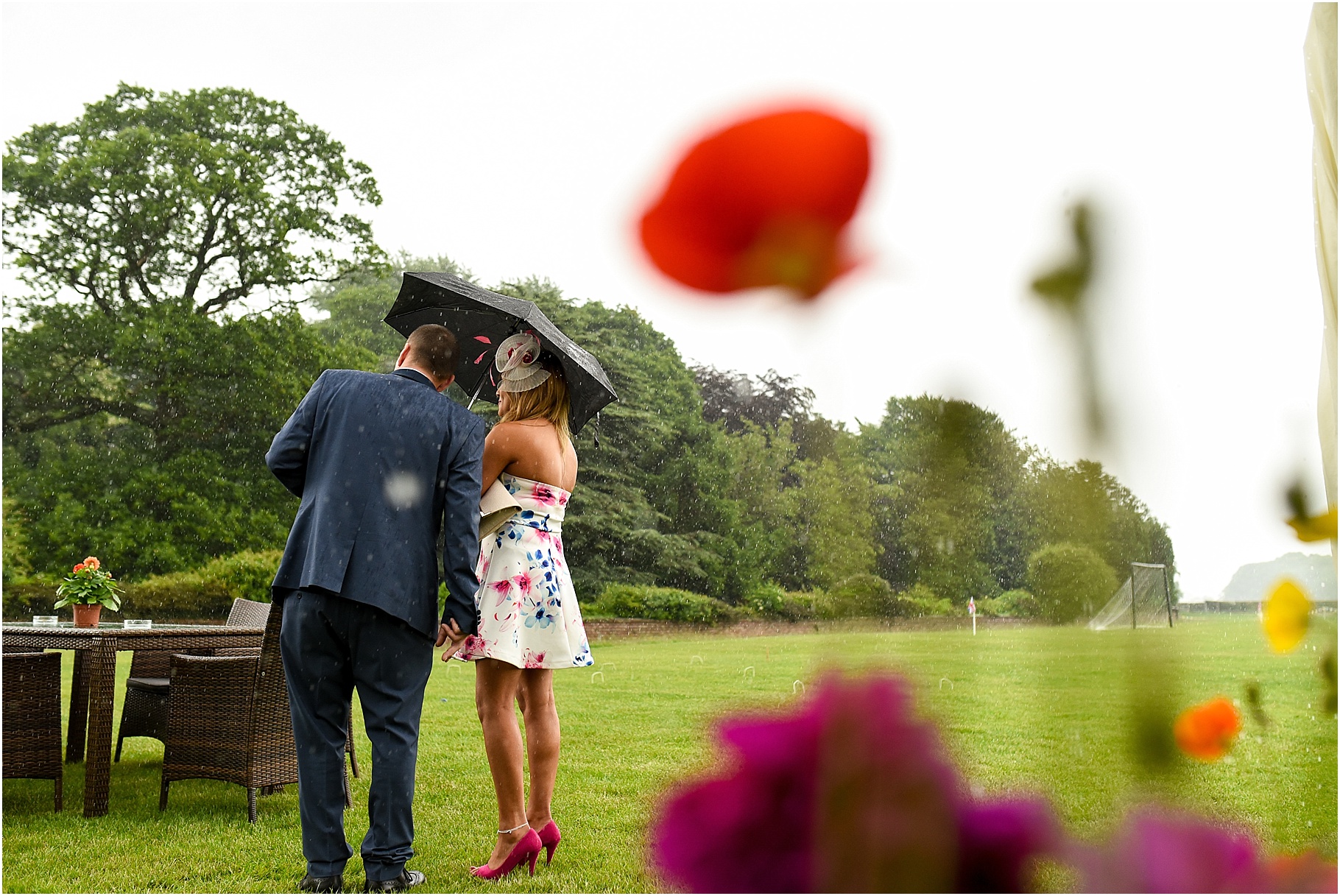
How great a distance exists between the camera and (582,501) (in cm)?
1255

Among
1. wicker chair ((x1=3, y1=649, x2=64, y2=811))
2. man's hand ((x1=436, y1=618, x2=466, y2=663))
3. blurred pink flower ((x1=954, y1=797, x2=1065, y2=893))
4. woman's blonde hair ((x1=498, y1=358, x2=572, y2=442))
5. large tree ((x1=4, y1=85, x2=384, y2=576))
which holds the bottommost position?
wicker chair ((x1=3, y1=649, x2=64, y2=811))

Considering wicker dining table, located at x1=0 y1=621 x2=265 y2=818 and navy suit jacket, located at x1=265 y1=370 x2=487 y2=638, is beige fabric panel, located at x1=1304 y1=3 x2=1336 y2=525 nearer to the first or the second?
navy suit jacket, located at x1=265 y1=370 x2=487 y2=638

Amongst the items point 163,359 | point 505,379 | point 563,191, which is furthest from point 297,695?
point 163,359

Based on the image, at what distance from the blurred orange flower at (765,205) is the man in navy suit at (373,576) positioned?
66.2 inches

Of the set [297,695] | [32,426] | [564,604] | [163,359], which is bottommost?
[297,695]

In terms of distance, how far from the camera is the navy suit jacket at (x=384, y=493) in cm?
170

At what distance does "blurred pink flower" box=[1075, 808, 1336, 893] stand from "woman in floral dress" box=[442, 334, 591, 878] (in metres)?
1.79

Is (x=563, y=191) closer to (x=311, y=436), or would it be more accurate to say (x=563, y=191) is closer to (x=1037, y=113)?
(x=1037, y=113)

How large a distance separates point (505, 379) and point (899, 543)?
176 cm

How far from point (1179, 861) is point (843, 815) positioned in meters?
0.04

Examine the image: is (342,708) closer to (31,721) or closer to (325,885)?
(325,885)

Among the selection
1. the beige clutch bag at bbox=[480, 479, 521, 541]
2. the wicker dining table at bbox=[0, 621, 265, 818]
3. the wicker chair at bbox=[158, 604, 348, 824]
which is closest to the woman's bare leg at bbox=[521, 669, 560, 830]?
the beige clutch bag at bbox=[480, 479, 521, 541]

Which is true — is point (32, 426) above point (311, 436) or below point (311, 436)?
above

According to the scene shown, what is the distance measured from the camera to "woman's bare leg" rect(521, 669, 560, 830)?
75.7 inches
